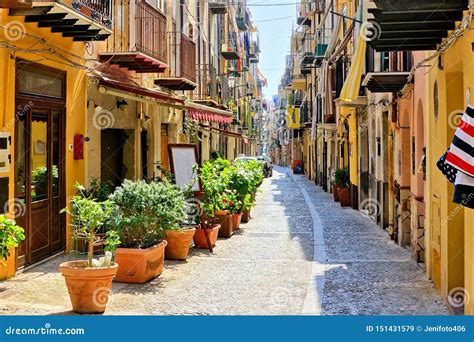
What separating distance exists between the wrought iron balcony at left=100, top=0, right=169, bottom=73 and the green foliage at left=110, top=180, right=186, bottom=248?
422 centimetres

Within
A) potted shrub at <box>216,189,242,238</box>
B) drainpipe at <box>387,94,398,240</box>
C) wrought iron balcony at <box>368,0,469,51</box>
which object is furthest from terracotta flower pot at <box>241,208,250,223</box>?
wrought iron balcony at <box>368,0,469,51</box>

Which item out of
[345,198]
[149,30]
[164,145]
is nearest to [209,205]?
[149,30]

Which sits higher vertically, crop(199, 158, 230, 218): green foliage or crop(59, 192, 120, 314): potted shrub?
crop(199, 158, 230, 218): green foliage

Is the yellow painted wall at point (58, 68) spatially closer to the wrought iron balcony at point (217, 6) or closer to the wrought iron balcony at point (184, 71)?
the wrought iron balcony at point (184, 71)

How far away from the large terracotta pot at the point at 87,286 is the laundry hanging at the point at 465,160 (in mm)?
3924

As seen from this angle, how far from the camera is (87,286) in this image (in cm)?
671

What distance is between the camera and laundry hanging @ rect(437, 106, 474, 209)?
5.56m

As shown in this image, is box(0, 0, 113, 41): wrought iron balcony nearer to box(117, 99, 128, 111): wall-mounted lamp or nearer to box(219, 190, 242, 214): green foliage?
box(117, 99, 128, 111): wall-mounted lamp

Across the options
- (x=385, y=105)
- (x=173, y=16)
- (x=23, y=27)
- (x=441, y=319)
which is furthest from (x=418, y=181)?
(x=173, y=16)

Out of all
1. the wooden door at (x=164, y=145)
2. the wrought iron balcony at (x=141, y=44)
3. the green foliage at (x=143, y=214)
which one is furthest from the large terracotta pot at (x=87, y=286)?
the wooden door at (x=164, y=145)

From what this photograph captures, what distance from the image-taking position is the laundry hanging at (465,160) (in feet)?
18.2

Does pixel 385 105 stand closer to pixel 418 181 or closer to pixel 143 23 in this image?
pixel 418 181

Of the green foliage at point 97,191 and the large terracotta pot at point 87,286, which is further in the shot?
the green foliage at point 97,191

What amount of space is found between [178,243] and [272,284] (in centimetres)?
234
